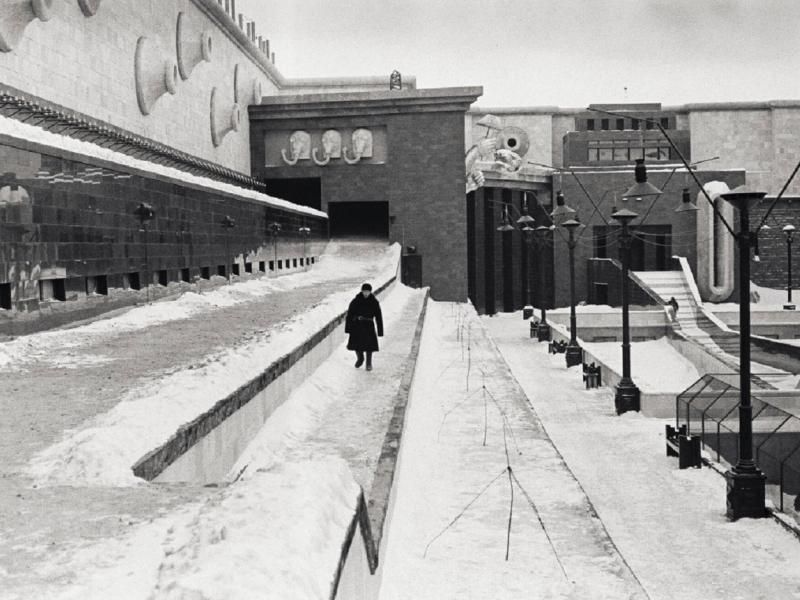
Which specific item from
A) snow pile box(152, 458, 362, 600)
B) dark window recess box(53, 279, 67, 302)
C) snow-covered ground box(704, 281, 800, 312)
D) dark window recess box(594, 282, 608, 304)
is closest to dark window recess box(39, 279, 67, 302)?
dark window recess box(53, 279, 67, 302)

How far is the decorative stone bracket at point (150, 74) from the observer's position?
76.8 ft

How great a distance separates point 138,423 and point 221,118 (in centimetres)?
2923

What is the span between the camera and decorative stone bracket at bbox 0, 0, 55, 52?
52.3 feet

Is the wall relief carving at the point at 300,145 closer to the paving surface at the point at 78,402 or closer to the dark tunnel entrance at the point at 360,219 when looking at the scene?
the dark tunnel entrance at the point at 360,219

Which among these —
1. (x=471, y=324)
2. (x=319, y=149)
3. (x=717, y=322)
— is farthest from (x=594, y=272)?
(x=471, y=324)

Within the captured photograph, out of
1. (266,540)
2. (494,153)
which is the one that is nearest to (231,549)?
(266,540)

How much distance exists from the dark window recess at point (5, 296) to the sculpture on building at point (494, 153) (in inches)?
1179

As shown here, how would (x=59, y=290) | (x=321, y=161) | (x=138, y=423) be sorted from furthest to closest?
(x=321, y=161)
(x=59, y=290)
(x=138, y=423)

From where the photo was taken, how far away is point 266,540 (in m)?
2.98

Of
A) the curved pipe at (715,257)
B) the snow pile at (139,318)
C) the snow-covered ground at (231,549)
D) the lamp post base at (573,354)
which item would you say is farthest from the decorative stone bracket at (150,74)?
the curved pipe at (715,257)

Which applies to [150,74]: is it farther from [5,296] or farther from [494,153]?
[494,153]

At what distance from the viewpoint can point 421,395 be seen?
468 inches

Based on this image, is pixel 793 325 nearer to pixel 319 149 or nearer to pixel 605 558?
pixel 319 149

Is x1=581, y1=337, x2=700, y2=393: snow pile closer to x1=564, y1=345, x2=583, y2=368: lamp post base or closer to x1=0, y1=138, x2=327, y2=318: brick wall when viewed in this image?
x1=564, y1=345, x2=583, y2=368: lamp post base
